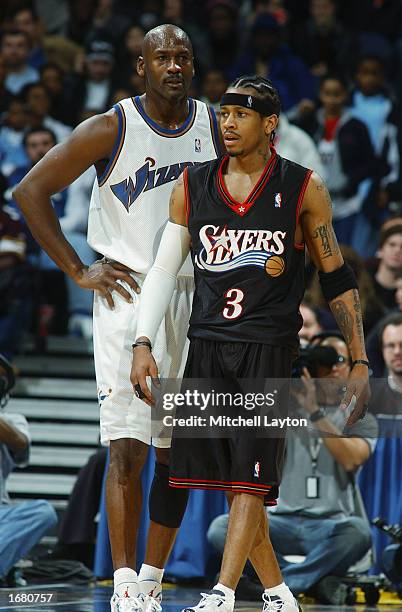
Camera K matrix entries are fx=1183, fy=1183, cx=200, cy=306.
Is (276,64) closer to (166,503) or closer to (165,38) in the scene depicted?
(165,38)

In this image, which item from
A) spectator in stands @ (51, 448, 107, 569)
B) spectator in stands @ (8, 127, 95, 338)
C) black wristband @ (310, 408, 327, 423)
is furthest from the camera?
spectator in stands @ (8, 127, 95, 338)

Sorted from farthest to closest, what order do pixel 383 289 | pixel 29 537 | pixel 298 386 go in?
pixel 383 289, pixel 29 537, pixel 298 386

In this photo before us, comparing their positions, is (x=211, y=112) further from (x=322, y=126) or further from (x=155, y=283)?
(x=322, y=126)

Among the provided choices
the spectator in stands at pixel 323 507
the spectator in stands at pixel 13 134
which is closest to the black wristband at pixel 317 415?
the spectator in stands at pixel 323 507

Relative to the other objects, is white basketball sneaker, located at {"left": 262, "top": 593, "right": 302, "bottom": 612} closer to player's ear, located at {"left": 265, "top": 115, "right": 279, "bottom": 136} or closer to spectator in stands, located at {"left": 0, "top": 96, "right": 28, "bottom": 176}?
player's ear, located at {"left": 265, "top": 115, "right": 279, "bottom": 136}

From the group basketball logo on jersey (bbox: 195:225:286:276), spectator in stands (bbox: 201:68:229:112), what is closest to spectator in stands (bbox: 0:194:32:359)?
spectator in stands (bbox: 201:68:229:112)

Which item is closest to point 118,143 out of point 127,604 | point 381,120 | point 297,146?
point 127,604

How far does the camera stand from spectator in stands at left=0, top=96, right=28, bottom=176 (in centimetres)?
1069

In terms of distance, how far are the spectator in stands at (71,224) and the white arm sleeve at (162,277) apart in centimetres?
505

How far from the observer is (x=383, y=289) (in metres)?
8.70

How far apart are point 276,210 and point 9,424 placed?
9.03 feet

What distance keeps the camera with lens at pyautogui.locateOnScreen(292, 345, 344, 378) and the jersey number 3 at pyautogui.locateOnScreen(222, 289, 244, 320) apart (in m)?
2.11

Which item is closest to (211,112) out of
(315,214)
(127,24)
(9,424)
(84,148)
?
(84,148)
